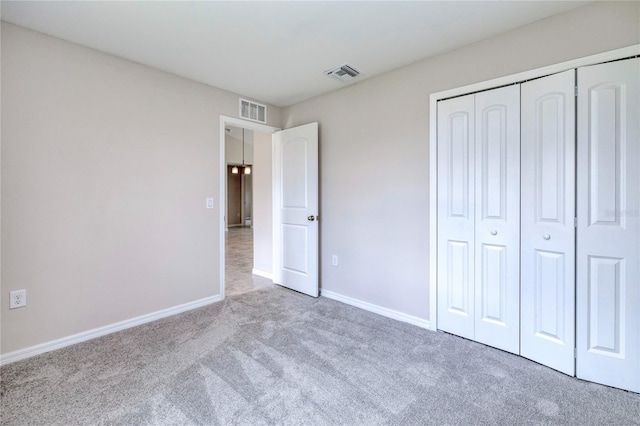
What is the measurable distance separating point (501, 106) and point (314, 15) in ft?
5.05

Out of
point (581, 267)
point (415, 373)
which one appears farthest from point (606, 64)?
point (415, 373)

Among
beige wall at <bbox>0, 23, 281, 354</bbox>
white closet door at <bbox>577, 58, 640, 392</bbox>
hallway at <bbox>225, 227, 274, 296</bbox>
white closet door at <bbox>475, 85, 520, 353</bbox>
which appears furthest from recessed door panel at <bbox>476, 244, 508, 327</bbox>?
beige wall at <bbox>0, 23, 281, 354</bbox>

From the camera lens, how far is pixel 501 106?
2.19 meters

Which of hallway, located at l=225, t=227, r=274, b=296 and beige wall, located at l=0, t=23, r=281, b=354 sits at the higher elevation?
beige wall, located at l=0, t=23, r=281, b=354

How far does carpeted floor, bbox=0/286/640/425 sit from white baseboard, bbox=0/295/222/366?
74 millimetres

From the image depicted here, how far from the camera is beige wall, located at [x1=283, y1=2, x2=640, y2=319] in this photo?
194 cm

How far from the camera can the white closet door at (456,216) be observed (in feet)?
7.74

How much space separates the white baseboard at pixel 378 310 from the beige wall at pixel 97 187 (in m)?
1.44

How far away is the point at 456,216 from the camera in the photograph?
95.7 inches

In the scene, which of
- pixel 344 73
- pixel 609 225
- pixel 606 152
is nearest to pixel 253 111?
pixel 344 73

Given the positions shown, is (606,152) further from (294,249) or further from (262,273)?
(262,273)

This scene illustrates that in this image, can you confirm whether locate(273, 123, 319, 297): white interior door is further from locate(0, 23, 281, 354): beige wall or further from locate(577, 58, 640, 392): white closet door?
locate(577, 58, 640, 392): white closet door

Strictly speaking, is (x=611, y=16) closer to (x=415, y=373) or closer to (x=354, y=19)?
(x=354, y=19)

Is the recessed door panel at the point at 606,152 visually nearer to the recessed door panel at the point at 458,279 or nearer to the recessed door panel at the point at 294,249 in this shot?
the recessed door panel at the point at 458,279
